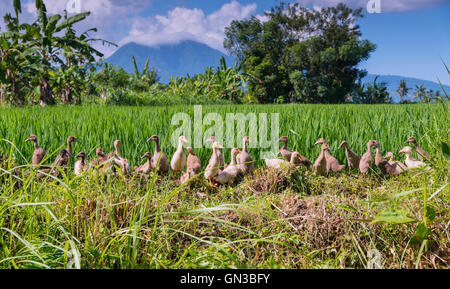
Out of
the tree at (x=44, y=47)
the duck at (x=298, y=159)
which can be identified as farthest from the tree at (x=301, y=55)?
the duck at (x=298, y=159)

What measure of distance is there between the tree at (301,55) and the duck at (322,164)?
14.3 metres

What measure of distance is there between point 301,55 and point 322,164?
24.7 m

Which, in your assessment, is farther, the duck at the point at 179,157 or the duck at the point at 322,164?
the duck at the point at 322,164

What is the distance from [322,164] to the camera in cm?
308

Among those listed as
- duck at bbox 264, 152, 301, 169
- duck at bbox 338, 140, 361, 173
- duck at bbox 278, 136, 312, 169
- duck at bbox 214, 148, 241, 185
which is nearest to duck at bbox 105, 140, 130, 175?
duck at bbox 214, 148, 241, 185

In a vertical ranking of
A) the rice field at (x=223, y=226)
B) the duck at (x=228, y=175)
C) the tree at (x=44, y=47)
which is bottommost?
the rice field at (x=223, y=226)

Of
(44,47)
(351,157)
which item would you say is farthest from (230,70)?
(351,157)

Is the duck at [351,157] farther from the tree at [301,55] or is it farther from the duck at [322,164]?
the tree at [301,55]

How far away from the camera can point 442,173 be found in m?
2.20

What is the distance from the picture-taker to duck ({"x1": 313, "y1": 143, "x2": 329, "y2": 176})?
3.03 meters

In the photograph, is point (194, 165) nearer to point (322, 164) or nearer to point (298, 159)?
point (298, 159)

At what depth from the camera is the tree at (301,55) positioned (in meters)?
18.8

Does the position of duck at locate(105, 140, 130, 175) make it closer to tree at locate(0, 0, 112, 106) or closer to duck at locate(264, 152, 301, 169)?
duck at locate(264, 152, 301, 169)

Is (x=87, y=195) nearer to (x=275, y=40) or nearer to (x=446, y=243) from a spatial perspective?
(x=446, y=243)
